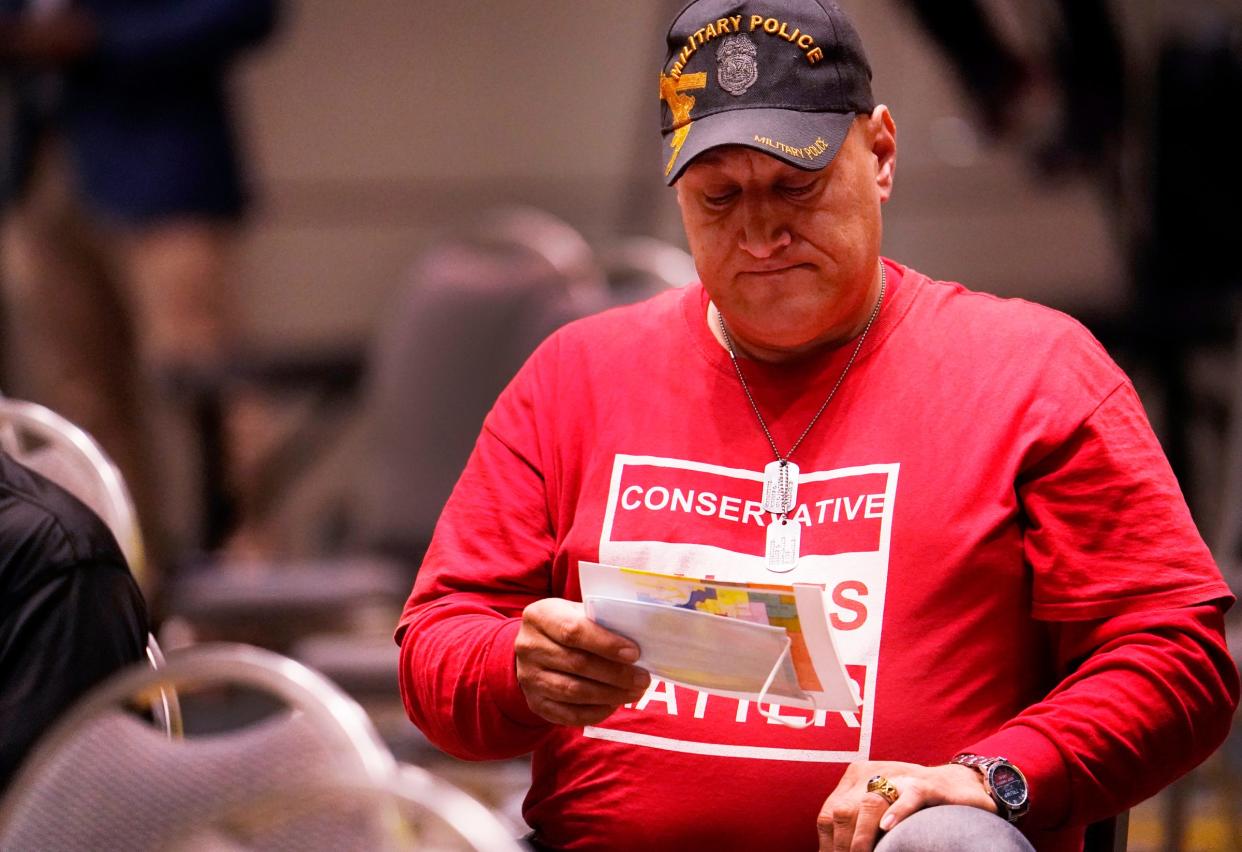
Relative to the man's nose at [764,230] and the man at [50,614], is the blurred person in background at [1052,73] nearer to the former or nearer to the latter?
the man's nose at [764,230]

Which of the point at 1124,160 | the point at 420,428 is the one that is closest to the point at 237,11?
the point at 420,428

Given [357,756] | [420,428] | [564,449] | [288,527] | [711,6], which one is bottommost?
[288,527]

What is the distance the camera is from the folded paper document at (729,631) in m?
1.33

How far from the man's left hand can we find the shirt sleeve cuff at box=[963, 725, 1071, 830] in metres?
0.04

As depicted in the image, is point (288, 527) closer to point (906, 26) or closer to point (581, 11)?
point (581, 11)

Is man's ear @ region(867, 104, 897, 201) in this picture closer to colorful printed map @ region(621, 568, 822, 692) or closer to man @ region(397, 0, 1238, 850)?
man @ region(397, 0, 1238, 850)

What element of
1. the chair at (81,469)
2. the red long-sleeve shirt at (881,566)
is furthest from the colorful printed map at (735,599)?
the chair at (81,469)

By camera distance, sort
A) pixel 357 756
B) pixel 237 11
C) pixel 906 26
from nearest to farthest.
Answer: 1. pixel 357 756
2. pixel 237 11
3. pixel 906 26

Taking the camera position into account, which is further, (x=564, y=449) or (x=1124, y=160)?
(x=1124, y=160)

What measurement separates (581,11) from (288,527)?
80.2 inches

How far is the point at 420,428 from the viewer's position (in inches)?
129

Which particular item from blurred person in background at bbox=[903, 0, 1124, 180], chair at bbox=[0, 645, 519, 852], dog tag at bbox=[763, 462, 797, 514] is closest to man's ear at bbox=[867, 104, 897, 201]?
dog tag at bbox=[763, 462, 797, 514]

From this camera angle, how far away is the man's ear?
5.47ft

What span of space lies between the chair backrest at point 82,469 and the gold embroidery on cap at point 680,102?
0.80 metres
